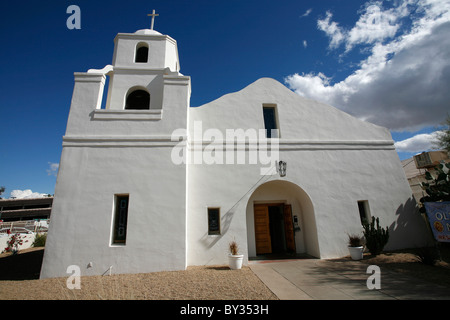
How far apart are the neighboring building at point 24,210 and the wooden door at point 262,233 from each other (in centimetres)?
3593

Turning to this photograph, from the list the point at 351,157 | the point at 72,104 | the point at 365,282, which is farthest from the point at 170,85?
the point at 365,282

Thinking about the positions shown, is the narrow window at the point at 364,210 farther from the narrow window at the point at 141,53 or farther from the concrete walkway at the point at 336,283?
the narrow window at the point at 141,53

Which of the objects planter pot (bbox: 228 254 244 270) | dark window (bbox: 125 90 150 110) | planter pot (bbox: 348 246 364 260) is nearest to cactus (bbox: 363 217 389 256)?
planter pot (bbox: 348 246 364 260)

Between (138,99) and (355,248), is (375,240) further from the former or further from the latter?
(138,99)

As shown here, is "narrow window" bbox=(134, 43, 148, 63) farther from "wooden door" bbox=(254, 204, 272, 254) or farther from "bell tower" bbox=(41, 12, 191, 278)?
"wooden door" bbox=(254, 204, 272, 254)

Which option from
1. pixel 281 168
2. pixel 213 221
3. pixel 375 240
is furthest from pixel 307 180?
pixel 213 221

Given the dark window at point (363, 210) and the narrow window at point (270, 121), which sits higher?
the narrow window at point (270, 121)

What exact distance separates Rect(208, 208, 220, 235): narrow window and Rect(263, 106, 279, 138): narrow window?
Result: 427cm

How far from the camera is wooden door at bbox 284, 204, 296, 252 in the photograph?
1001 centimetres

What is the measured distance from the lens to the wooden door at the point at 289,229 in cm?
1001

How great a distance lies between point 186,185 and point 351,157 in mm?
7708

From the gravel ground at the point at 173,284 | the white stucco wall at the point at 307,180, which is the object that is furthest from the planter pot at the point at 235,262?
the white stucco wall at the point at 307,180
